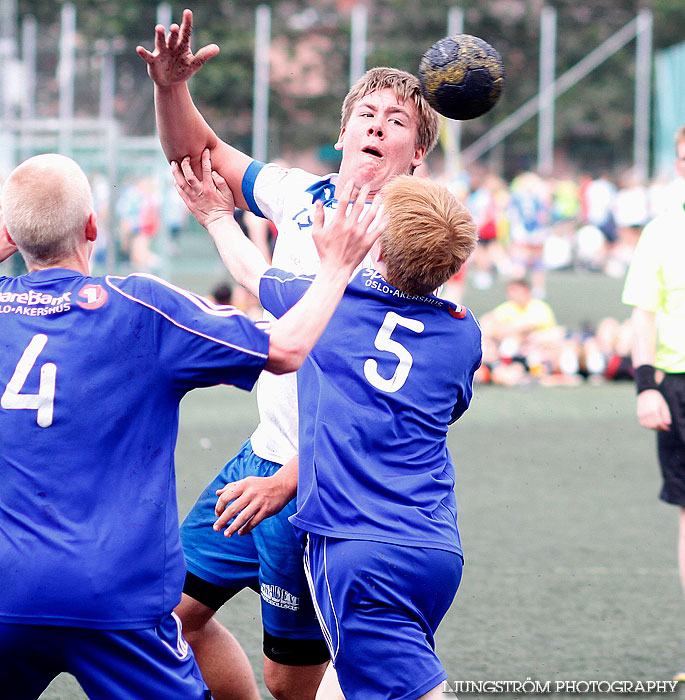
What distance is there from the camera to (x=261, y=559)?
11.9 ft

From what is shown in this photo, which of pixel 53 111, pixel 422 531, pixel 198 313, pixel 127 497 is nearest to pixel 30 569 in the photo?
pixel 127 497

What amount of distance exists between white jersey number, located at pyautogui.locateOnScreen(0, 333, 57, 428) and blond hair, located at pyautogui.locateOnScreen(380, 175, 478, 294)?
0.95 m

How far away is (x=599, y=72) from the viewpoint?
143ft

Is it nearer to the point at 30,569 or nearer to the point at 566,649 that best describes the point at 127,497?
the point at 30,569

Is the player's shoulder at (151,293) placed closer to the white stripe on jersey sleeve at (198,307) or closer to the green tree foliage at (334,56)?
the white stripe on jersey sleeve at (198,307)

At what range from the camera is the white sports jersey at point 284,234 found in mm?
3609

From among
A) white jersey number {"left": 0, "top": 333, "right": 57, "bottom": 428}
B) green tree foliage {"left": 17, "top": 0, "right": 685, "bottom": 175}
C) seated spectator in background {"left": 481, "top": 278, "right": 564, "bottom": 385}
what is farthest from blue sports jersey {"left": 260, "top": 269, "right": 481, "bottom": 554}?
green tree foliage {"left": 17, "top": 0, "right": 685, "bottom": 175}

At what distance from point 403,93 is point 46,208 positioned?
133cm

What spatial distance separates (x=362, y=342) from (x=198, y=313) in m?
0.55

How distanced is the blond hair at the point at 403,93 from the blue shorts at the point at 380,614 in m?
1.40

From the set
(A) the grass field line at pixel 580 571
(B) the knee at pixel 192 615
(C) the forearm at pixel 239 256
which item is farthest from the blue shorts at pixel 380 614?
(A) the grass field line at pixel 580 571

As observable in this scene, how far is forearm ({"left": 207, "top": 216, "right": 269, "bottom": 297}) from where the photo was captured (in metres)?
3.29

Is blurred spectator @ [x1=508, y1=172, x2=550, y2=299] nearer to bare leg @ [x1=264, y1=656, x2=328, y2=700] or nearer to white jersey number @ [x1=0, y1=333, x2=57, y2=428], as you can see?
bare leg @ [x1=264, y1=656, x2=328, y2=700]

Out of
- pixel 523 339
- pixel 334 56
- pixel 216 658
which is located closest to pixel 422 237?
pixel 216 658
